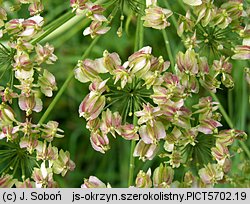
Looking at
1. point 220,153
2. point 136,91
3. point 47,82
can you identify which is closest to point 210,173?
point 220,153

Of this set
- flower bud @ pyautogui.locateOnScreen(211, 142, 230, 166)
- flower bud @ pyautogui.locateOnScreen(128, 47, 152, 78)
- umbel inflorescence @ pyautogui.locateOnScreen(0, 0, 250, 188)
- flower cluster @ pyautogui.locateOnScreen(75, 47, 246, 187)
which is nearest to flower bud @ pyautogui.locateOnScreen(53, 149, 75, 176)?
umbel inflorescence @ pyautogui.locateOnScreen(0, 0, 250, 188)

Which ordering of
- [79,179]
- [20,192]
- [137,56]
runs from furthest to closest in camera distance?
[79,179] < [20,192] < [137,56]

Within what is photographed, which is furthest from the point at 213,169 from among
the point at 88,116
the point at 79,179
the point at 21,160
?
the point at 79,179

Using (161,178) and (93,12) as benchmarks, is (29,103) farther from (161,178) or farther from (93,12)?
(161,178)

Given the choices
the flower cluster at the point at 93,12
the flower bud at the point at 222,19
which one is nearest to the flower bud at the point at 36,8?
the flower cluster at the point at 93,12

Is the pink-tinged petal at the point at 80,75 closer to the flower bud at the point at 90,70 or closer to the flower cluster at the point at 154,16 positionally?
the flower bud at the point at 90,70

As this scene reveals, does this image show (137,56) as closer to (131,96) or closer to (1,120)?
(131,96)

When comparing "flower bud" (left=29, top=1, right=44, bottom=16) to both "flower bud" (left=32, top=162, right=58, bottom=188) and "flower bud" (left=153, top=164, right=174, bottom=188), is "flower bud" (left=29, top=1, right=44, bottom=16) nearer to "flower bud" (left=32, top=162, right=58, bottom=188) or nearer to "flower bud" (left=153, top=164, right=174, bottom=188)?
"flower bud" (left=32, top=162, right=58, bottom=188)

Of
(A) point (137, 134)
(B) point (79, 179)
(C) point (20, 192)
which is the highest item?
(A) point (137, 134)
